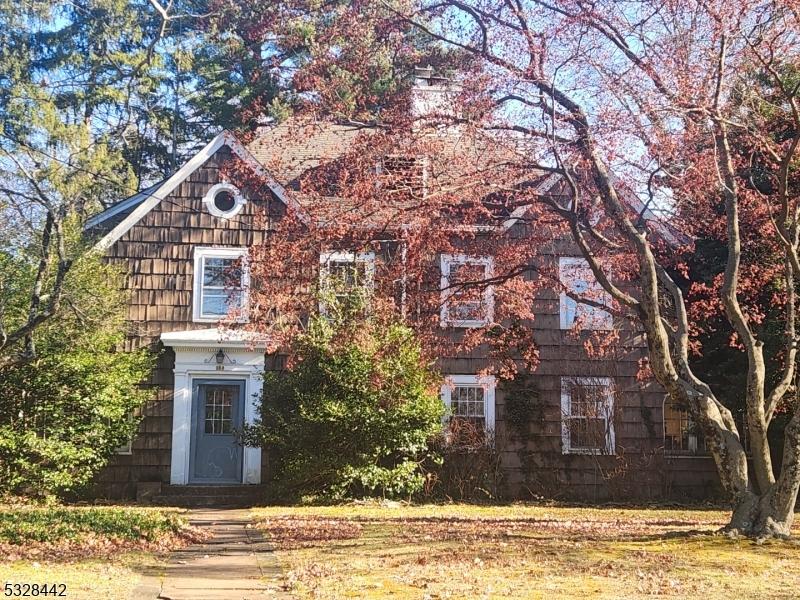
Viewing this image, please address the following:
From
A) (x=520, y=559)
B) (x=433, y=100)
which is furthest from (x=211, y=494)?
(x=520, y=559)

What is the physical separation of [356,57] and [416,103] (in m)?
1.19

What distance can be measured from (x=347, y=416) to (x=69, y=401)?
4968 millimetres

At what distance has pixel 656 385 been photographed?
18.4 meters

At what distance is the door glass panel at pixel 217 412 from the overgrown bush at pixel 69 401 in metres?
1.39

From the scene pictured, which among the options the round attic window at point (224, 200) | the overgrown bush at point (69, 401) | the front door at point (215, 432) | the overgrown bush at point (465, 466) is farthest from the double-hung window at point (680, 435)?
the overgrown bush at point (69, 401)

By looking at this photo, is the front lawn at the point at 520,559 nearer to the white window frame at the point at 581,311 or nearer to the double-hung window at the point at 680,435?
the double-hung window at the point at 680,435

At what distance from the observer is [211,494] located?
665 inches

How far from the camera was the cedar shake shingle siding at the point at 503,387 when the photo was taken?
17281mm

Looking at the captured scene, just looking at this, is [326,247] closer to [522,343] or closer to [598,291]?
[522,343]

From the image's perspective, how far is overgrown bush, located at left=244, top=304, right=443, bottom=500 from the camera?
1595cm

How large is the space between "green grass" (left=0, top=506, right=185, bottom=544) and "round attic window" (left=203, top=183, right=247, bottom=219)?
6.66 m

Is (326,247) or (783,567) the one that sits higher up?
(326,247)

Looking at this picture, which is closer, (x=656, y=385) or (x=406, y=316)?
(x=406, y=316)

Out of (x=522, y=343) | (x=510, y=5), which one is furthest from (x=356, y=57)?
(x=522, y=343)
